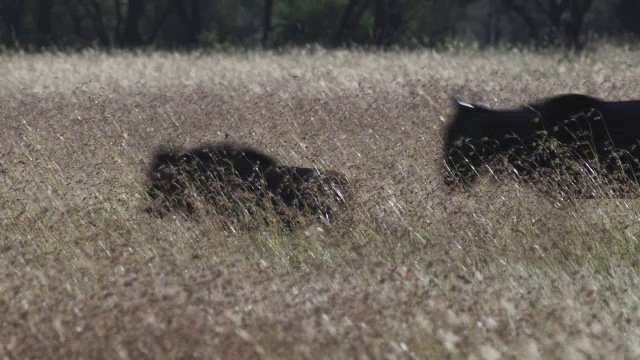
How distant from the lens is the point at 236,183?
7.53 meters

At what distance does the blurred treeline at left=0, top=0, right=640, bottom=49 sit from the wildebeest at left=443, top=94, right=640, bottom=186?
21.4 metres

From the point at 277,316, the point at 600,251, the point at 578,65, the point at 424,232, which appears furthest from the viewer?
the point at 578,65

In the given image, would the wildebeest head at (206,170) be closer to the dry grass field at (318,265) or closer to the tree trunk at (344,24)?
the dry grass field at (318,265)

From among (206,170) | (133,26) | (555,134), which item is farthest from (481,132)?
(133,26)

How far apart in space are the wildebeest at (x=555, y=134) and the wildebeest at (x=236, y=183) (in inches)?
38.2

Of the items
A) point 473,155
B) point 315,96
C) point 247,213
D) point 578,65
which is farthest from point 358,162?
point 578,65

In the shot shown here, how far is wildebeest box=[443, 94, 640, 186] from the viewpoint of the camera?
8373mm

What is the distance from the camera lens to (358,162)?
9375mm

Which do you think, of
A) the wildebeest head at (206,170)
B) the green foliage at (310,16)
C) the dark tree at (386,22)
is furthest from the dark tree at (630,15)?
the wildebeest head at (206,170)

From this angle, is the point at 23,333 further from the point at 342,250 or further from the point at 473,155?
the point at 473,155

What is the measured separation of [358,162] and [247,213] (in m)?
2.36

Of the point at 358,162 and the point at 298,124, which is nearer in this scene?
the point at 358,162

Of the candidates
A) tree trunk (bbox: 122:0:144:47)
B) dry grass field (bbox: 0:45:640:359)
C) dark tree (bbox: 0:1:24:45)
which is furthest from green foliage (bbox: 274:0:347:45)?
dry grass field (bbox: 0:45:640:359)

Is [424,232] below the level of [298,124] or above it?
above
